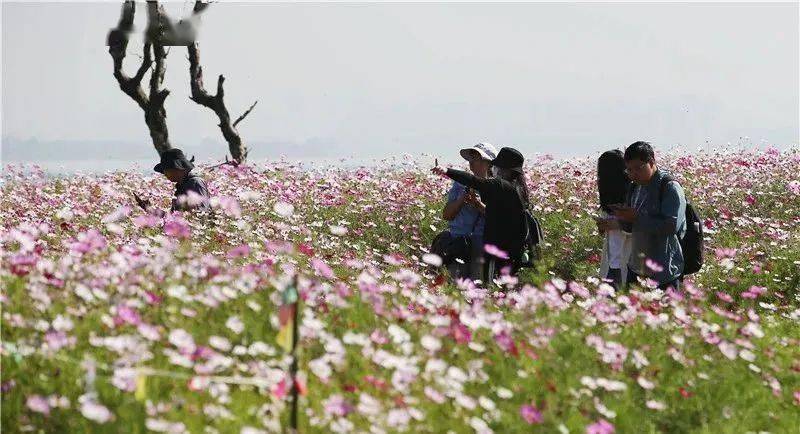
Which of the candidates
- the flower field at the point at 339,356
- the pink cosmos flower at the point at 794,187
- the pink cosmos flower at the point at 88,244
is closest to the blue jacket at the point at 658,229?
the flower field at the point at 339,356

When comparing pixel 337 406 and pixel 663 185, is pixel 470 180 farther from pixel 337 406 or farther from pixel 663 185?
pixel 337 406

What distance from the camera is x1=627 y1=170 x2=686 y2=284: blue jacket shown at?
6.70 meters

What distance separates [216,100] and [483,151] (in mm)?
15374

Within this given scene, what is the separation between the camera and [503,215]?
748 cm

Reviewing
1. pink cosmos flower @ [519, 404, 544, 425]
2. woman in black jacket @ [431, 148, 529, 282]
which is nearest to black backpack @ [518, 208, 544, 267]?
woman in black jacket @ [431, 148, 529, 282]

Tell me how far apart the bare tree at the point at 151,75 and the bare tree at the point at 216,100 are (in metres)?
0.90

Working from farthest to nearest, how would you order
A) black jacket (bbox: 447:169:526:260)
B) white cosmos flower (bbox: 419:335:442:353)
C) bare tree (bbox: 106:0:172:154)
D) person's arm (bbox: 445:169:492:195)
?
1. bare tree (bbox: 106:0:172:154)
2. black jacket (bbox: 447:169:526:260)
3. person's arm (bbox: 445:169:492:195)
4. white cosmos flower (bbox: 419:335:442:353)

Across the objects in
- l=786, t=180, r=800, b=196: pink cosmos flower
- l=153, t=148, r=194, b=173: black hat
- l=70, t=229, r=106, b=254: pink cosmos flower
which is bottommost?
l=786, t=180, r=800, b=196: pink cosmos flower

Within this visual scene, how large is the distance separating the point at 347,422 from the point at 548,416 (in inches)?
39.5

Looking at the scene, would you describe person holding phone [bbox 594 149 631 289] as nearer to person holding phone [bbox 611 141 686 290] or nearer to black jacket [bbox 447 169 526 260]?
person holding phone [bbox 611 141 686 290]

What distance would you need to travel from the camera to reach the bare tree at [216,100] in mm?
21406

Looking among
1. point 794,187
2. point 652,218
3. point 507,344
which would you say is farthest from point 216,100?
point 507,344

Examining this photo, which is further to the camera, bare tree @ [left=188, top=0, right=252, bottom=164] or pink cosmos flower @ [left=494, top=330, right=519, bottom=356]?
bare tree @ [left=188, top=0, right=252, bottom=164]

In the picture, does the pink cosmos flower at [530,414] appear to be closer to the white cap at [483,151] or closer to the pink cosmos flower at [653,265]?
the pink cosmos flower at [653,265]
